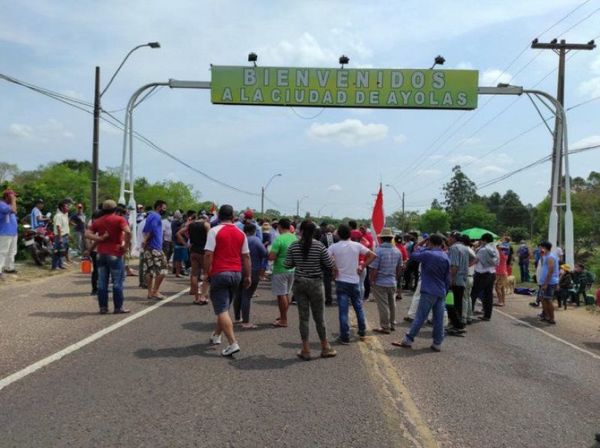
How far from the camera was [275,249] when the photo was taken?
8.28 metres

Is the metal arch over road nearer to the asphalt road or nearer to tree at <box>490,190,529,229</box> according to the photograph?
the asphalt road

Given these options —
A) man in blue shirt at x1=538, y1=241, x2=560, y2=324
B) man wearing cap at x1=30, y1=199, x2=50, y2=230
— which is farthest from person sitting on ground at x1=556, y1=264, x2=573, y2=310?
man wearing cap at x1=30, y1=199, x2=50, y2=230

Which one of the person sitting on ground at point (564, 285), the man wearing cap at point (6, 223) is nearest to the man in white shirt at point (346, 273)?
the man wearing cap at point (6, 223)

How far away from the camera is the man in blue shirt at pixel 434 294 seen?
7.41 m

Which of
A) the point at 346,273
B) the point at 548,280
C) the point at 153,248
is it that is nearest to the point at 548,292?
the point at 548,280

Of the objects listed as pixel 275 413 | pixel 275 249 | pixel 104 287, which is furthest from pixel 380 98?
pixel 275 413

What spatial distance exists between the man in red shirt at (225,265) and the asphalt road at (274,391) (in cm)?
44

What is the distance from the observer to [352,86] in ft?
56.9

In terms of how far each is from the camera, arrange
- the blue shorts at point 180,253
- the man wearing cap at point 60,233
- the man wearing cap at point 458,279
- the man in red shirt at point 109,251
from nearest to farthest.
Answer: the man in red shirt at point 109,251 < the man wearing cap at point 458,279 < the man wearing cap at point 60,233 < the blue shorts at point 180,253

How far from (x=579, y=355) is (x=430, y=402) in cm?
428

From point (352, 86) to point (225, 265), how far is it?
12.4 m

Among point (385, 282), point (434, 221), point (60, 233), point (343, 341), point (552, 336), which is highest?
point (434, 221)

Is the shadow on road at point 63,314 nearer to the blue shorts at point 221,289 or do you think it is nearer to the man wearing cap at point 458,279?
the blue shorts at point 221,289

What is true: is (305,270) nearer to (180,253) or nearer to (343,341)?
(343,341)
